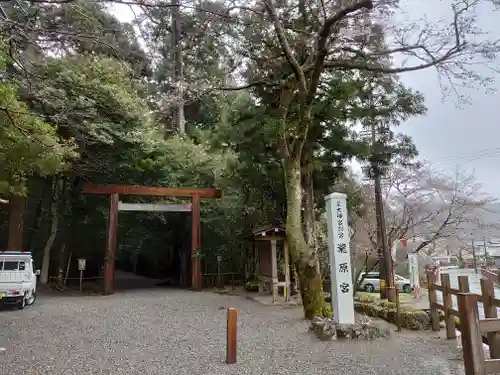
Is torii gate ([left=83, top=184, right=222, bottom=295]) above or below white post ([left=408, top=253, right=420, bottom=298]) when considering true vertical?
above

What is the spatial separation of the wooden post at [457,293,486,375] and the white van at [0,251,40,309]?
383 inches

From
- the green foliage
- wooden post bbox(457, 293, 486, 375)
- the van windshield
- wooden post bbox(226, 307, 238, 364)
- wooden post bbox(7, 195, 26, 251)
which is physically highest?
the green foliage

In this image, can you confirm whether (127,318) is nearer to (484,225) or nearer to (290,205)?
(290,205)

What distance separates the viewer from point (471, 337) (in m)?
3.08

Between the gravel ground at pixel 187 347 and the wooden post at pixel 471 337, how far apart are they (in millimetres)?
1862

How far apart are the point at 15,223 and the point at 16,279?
4.43 m

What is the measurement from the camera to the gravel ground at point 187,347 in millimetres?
4879

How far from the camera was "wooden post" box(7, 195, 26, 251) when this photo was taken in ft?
43.9

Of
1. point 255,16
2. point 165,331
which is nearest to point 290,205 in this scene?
point 165,331

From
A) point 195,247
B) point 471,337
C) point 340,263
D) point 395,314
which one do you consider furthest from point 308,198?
point 471,337

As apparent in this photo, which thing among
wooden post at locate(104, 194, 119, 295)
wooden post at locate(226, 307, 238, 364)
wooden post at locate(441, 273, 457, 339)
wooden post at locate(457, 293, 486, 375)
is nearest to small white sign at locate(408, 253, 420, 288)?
wooden post at locate(441, 273, 457, 339)

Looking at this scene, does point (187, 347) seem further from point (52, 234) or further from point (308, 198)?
point (52, 234)

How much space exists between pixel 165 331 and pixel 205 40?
23.5 feet

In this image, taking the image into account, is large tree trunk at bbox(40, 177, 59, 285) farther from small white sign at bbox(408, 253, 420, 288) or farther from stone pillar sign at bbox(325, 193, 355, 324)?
small white sign at bbox(408, 253, 420, 288)
